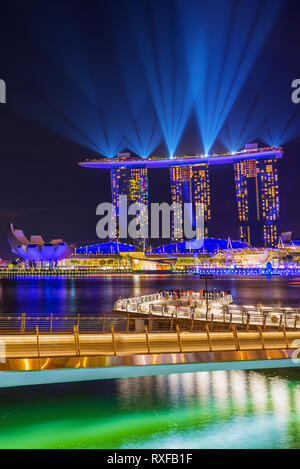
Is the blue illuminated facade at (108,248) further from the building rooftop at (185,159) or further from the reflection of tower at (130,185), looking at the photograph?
the building rooftop at (185,159)

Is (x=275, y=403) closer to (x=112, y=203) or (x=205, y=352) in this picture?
(x=205, y=352)

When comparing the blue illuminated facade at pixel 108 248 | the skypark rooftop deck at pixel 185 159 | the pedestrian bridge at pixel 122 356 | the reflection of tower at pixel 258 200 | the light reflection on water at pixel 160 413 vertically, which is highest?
the skypark rooftop deck at pixel 185 159

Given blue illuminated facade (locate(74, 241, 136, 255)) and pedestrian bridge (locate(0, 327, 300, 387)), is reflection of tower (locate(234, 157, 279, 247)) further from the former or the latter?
pedestrian bridge (locate(0, 327, 300, 387))

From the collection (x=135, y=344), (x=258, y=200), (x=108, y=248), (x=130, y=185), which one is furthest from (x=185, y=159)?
(x=135, y=344)

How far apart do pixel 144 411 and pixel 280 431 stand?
359cm

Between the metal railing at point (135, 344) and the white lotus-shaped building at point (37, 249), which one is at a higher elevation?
the white lotus-shaped building at point (37, 249)

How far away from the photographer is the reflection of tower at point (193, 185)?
174 m

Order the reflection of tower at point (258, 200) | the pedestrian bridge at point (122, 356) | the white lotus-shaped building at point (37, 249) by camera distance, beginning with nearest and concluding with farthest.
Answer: the pedestrian bridge at point (122, 356) → the white lotus-shaped building at point (37, 249) → the reflection of tower at point (258, 200)

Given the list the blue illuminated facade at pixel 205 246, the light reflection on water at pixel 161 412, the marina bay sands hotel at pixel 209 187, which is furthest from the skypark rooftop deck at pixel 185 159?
the light reflection on water at pixel 161 412

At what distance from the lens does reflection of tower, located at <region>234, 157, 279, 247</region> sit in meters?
167

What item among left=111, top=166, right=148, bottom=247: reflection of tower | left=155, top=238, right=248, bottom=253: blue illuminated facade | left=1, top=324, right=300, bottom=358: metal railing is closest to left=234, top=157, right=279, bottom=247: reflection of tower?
left=155, top=238, right=248, bottom=253: blue illuminated facade

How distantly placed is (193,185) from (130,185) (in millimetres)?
25362
